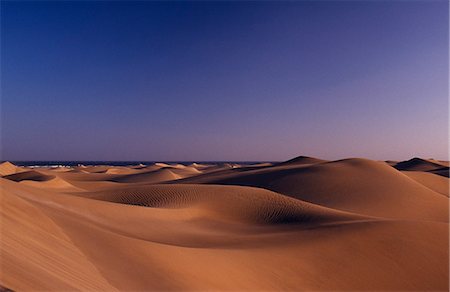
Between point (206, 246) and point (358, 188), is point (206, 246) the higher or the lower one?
the lower one

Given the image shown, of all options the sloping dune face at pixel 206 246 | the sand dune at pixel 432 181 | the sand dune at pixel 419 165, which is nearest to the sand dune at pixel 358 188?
the sand dune at pixel 432 181

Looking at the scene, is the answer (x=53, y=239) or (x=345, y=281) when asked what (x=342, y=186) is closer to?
(x=345, y=281)

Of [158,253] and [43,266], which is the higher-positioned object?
[43,266]

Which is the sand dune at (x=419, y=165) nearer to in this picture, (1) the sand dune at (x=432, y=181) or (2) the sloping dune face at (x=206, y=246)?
(1) the sand dune at (x=432, y=181)

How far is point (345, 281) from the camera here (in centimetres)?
901

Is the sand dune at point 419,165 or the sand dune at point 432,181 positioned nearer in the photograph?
the sand dune at point 432,181

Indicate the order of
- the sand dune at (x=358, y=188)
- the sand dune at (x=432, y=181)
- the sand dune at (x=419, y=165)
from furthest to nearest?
1. the sand dune at (x=419, y=165)
2. the sand dune at (x=432, y=181)
3. the sand dune at (x=358, y=188)

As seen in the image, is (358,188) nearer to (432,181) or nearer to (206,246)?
(432,181)

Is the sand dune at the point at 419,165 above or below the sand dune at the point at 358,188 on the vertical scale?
above

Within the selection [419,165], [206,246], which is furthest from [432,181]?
[206,246]

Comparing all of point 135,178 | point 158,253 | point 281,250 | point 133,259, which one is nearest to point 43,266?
point 133,259

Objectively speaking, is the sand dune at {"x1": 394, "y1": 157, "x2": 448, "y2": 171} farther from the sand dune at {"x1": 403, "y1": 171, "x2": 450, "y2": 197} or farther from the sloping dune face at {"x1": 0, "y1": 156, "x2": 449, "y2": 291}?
the sloping dune face at {"x1": 0, "y1": 156, "x2": 449, "y2": 291}

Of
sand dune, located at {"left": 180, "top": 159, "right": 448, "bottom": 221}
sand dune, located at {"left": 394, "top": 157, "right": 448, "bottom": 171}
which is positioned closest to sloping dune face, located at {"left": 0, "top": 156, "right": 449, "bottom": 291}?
sand dune, located at {"left": 180, "top": 159, "right": 448, "bottom": 221}

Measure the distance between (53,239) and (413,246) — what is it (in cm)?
995
